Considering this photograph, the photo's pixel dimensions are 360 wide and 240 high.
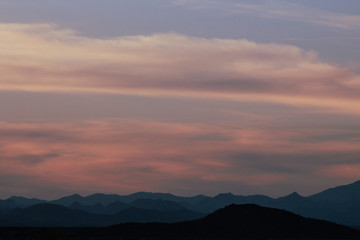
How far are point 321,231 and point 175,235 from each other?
81.4 ft

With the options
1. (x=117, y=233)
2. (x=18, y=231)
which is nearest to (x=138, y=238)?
(x=117, y=233)

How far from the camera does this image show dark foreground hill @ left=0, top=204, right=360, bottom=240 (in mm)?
110750

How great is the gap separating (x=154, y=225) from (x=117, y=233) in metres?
8.00

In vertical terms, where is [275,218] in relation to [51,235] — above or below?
above

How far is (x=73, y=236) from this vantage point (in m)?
111

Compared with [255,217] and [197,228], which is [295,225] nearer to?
[255,217]

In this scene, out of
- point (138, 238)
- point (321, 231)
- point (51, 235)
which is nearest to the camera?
point (51, 235)

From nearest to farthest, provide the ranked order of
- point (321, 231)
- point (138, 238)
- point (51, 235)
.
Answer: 1. point (51, 235)
2. point (138, 238)
3. point (321, 231)

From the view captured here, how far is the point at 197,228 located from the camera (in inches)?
4592

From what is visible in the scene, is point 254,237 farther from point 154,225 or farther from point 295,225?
point 154,225

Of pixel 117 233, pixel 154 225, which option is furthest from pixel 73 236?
pixel 154 225

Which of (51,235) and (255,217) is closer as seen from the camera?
(51,235)

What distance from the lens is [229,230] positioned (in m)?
116

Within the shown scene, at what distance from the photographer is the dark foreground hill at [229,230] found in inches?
4360
